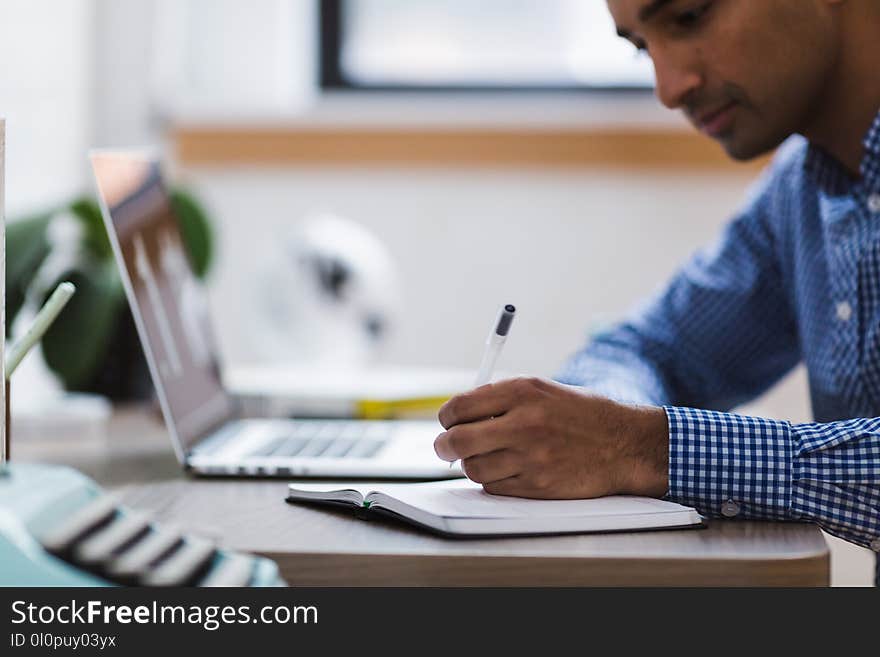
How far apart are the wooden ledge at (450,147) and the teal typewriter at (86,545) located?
1850mm

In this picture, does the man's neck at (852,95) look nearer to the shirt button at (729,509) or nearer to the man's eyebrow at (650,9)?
the man's eyebrow at (650,9)

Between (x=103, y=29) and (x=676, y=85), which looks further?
(x=103, y=29)

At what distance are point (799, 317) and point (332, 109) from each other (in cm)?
135

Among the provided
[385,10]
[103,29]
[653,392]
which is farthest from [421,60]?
[653,392]

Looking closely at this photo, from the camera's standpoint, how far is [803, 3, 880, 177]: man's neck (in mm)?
1096

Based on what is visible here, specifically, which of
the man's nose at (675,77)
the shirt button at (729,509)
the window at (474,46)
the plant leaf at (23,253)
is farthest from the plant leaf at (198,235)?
the window at (474,46)

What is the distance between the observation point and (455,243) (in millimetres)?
2330

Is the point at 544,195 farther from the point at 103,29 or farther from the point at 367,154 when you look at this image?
the point at 103,29

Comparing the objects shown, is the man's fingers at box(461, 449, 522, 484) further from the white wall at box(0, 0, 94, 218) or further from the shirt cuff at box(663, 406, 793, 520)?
the white wall at box(0, 0, 94, 218)

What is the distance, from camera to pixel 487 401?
29.6 inches

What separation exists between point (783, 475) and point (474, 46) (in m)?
1.85

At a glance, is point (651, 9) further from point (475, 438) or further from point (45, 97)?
point (45, 97)

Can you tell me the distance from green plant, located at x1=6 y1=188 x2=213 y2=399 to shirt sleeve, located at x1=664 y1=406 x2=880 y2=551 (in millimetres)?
700

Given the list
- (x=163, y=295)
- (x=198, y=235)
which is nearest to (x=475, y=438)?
(x=163, y=295)
